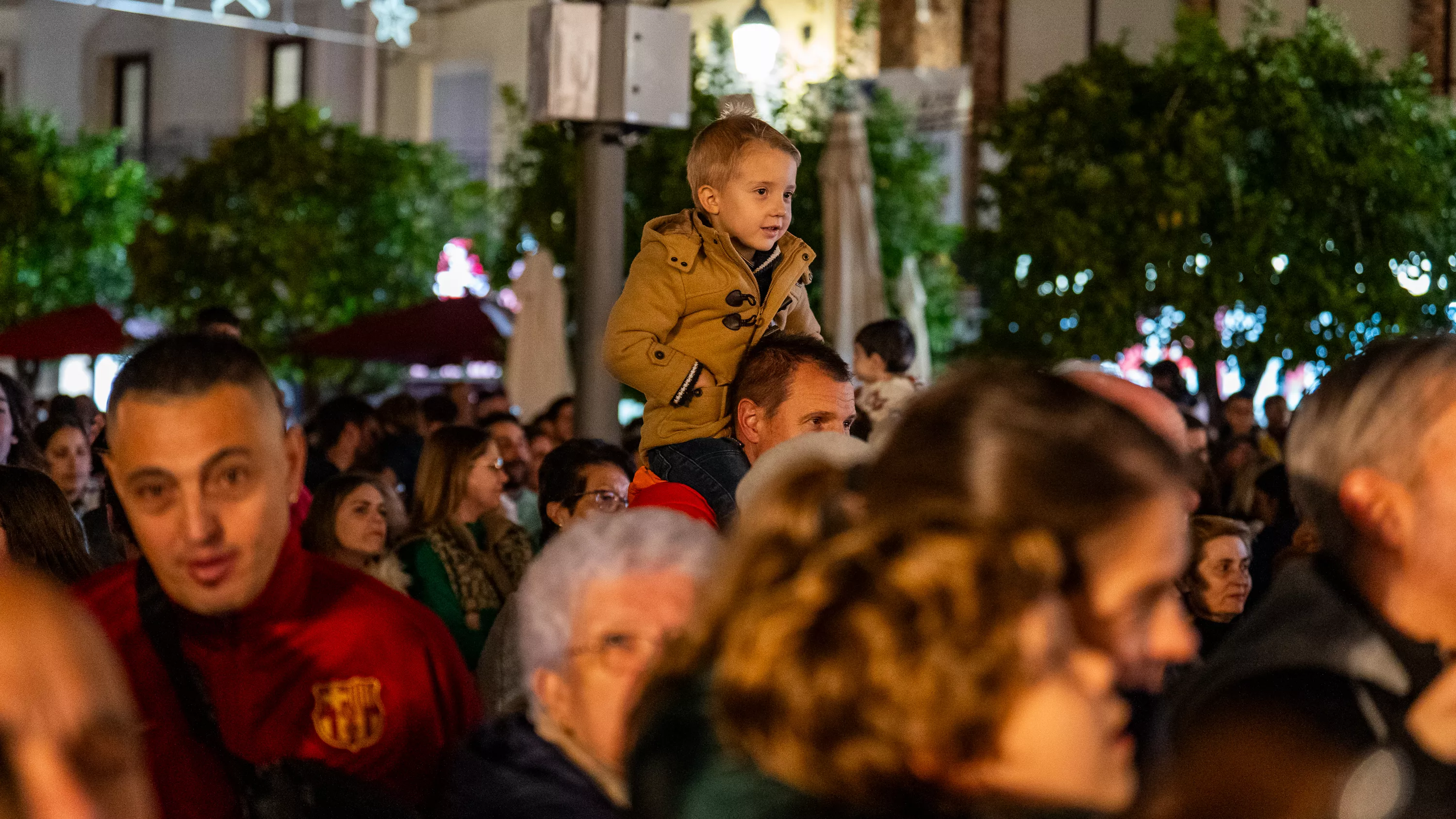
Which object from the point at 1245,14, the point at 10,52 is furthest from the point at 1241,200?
the point at 10,52

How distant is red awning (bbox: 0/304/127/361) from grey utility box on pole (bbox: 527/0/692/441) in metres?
9.18

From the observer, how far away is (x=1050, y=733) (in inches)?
71.7

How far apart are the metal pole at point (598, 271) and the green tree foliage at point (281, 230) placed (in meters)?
19.6

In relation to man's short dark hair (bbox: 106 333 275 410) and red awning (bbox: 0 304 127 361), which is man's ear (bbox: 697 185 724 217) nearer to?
man's short dark hair (bbox: 106 333 275 410)

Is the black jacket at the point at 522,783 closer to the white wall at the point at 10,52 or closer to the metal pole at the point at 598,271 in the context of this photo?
the metal pole at the point at 598,271

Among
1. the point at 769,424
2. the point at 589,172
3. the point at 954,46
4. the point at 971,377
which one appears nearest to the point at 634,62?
the point at 589,172

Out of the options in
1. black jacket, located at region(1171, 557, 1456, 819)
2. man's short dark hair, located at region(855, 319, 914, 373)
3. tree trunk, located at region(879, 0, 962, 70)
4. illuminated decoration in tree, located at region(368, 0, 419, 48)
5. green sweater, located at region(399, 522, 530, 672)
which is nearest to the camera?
black jacket, located at region(1171, 557, 1456, 819)

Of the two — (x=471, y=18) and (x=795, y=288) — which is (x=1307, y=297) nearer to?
(x=795, y=288)

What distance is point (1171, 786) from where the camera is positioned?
2.17m

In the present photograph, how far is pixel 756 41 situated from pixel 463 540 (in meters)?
10.7

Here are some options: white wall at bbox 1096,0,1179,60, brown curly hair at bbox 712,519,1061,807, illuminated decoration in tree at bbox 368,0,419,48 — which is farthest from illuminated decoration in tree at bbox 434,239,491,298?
brown curly hair at bbox 712,519,1061,807

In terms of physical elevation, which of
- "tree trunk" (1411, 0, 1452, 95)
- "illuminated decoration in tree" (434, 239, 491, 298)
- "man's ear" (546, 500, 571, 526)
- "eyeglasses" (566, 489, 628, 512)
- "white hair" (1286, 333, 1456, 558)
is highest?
"tree trunk" (1411, 0, 1452, 95)

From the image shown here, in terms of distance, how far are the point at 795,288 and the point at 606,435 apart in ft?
10.3

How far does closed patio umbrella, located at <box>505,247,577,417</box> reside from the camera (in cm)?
1502
